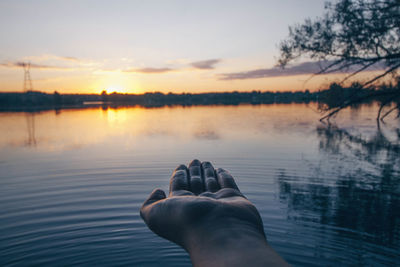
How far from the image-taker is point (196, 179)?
378 centimetres

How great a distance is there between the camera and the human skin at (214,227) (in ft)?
7.48

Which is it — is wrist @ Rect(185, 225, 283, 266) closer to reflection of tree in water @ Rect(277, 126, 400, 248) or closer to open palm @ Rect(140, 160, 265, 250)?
open palm @ Rect(140, 160, 265, 250)

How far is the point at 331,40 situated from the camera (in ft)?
41.9

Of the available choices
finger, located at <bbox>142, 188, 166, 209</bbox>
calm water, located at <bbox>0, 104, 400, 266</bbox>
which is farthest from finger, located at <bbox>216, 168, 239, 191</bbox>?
calm water, located at <bbox>0, 104, 400, 266</bbox>

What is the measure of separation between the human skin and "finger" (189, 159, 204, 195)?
0.62 feet

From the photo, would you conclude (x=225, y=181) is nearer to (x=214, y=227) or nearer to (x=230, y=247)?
(x=214, y=227)

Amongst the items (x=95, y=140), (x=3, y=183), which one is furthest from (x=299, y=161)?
(x=95, y=140)

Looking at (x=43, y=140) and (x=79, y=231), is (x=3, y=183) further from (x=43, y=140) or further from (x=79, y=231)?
(x=43, y=140)

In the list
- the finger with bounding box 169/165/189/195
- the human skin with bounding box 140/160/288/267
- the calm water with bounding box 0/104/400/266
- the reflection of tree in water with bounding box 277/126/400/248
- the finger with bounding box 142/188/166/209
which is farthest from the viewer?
the reflection of tree in water with bounding box 277/126/400/248

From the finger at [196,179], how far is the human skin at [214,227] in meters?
0.19

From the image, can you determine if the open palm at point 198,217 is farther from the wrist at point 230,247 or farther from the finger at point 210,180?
the finger at point 210,180

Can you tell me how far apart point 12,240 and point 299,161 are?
11.8m

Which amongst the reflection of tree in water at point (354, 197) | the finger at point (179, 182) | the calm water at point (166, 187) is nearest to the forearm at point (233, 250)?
the finger at point (179, 182)

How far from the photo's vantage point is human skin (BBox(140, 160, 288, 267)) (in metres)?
2.28
